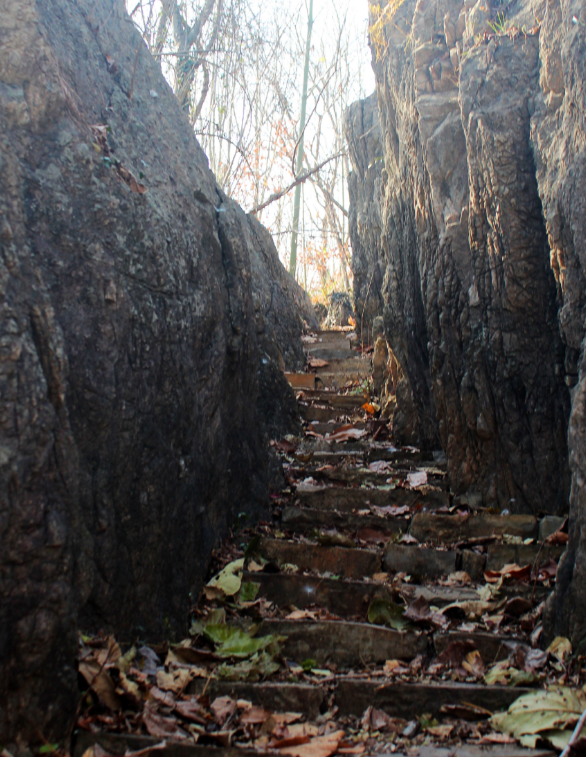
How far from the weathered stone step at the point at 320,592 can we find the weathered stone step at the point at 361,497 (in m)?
1.43

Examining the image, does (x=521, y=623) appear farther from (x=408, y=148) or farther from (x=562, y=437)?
(x=408, y=148)

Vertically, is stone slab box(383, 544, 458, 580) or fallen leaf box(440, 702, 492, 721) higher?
stone slab box(383, 544, 458, 580)

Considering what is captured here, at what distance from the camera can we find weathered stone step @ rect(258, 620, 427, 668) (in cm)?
317

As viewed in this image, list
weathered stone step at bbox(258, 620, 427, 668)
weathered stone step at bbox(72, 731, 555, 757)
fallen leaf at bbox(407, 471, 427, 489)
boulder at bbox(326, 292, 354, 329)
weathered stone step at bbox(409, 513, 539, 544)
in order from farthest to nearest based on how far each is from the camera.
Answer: boulder at bbox(326, 292, 354, 329), fallen leaf at bbox(407, 471, 427, 489), weathered stone step at bbox(409, 513, 539, 544), weathered stone step at bbox(258, 620, 427, 668), weathered stone step at bbox(72, 731, 555, 757)

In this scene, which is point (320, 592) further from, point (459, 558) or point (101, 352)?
point (101, 352)

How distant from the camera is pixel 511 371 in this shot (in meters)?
4.99

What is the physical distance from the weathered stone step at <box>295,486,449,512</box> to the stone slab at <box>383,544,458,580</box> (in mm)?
995

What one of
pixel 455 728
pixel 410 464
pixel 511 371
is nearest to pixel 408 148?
pixel 511 371

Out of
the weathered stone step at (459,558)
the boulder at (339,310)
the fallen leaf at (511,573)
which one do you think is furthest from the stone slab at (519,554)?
the boulder at (339,310)

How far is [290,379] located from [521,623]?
6.64 metres

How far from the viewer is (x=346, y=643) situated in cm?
326

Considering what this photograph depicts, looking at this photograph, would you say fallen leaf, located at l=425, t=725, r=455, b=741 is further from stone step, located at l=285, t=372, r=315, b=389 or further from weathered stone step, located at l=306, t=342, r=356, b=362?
weathered stone step, located at l=306, t=342, r=356, b=362

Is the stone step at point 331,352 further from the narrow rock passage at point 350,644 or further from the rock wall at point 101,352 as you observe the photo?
the rock wall at point 101,352

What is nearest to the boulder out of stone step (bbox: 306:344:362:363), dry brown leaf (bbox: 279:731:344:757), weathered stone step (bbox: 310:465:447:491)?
stone step (bbox: 306:344:362:363)
